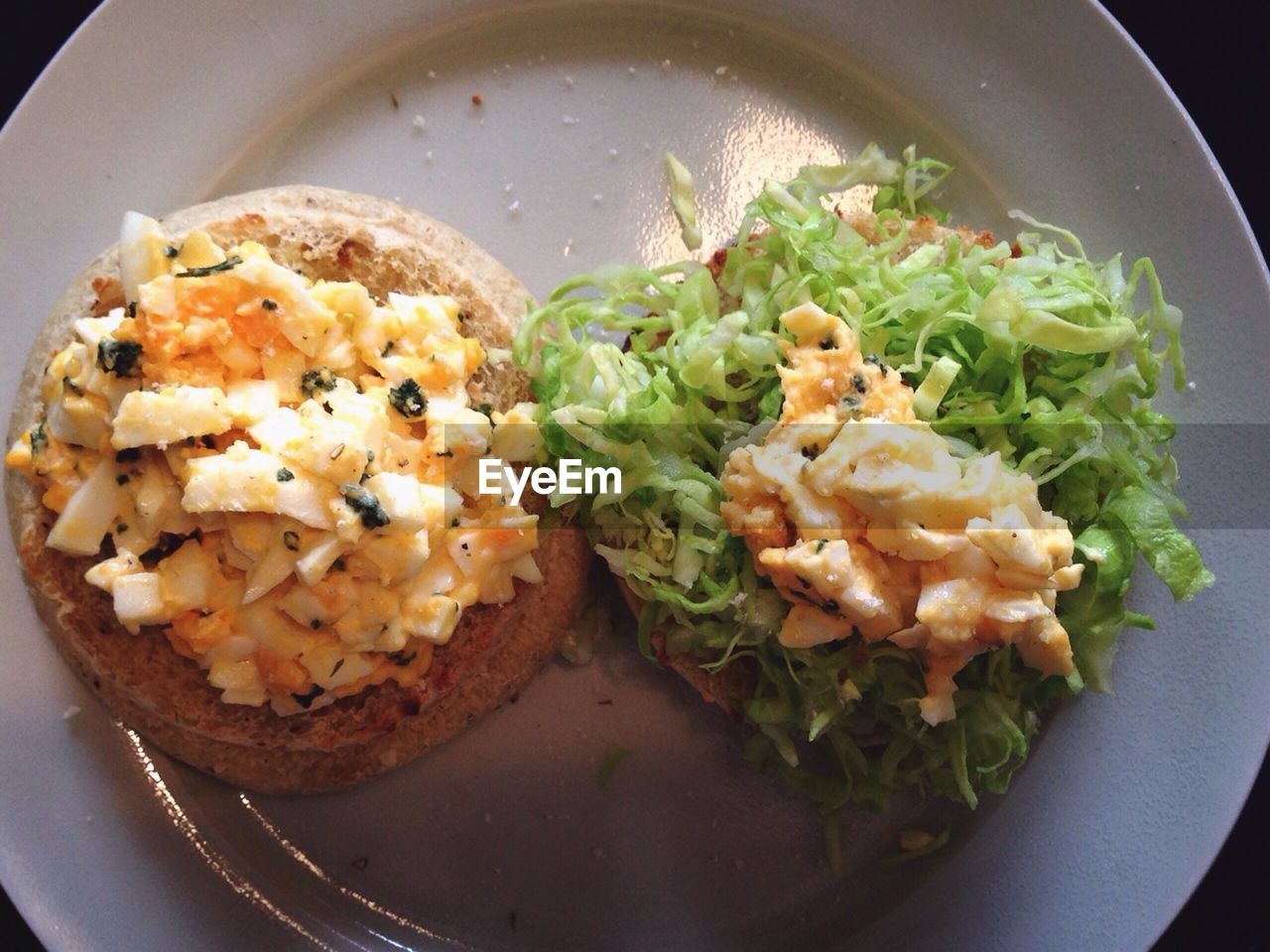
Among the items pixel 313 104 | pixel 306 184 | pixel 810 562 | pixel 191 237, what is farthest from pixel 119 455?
pixel 810 562

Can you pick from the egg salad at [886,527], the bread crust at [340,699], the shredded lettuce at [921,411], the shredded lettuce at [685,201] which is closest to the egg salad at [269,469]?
the bread crust at [340,699]

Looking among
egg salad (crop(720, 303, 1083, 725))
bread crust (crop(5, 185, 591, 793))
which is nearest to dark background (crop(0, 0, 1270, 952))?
egg salad (crop(720, 303, 1083, 725))

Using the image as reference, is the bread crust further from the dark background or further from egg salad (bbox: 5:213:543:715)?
the dark background

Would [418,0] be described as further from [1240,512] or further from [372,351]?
[1240,512]

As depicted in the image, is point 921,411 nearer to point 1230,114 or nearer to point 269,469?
point 269,469

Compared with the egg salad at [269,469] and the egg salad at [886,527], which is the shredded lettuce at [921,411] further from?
the egg salad at [269,469]
